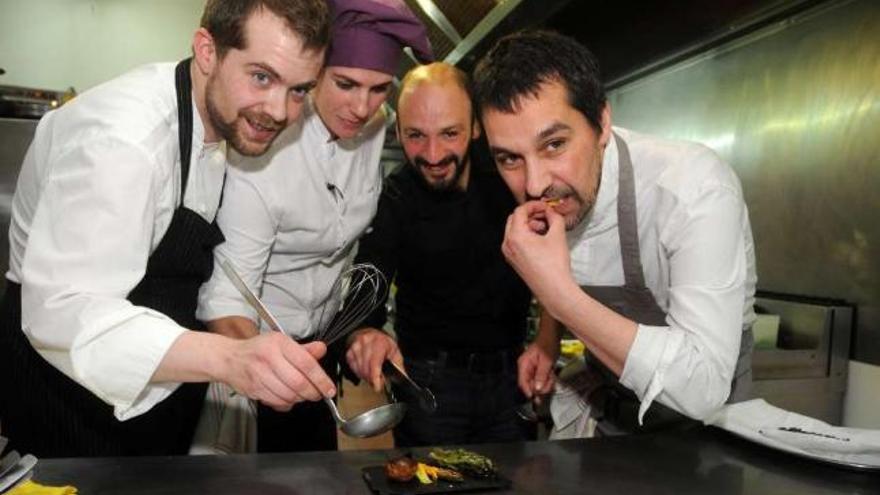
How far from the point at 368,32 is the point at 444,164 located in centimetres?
45

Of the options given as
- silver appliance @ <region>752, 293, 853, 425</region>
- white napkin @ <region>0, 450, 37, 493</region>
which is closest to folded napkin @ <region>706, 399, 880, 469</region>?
silver appliance @ <region>752, 293, 853, 425</region>

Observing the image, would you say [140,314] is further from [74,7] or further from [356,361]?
[74,7]

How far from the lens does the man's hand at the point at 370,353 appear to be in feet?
4.35

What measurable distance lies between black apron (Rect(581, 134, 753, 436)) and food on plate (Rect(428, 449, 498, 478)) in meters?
0.51

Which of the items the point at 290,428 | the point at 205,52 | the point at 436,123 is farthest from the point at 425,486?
the point at 436,123

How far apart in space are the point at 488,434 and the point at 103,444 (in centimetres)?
103

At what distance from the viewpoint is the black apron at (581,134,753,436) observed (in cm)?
128

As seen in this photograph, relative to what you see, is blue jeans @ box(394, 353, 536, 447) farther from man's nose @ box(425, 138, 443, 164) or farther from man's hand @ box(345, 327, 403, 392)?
man's nose @ box(425, 138, 443, 164)

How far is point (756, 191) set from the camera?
210cm

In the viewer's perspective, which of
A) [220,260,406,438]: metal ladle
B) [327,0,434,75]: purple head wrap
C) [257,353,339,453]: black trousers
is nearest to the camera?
[220,260,406,438]: metal ladle

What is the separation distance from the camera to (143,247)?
1004 millimetres

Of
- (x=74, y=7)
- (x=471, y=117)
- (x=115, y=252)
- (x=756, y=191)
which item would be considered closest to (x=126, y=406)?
(x=115, y=252)

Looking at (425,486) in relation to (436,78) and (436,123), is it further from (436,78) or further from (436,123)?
(436,78)

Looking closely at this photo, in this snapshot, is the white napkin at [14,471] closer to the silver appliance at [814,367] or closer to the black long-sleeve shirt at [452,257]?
the black long-sleeve shirt at [452,257]
